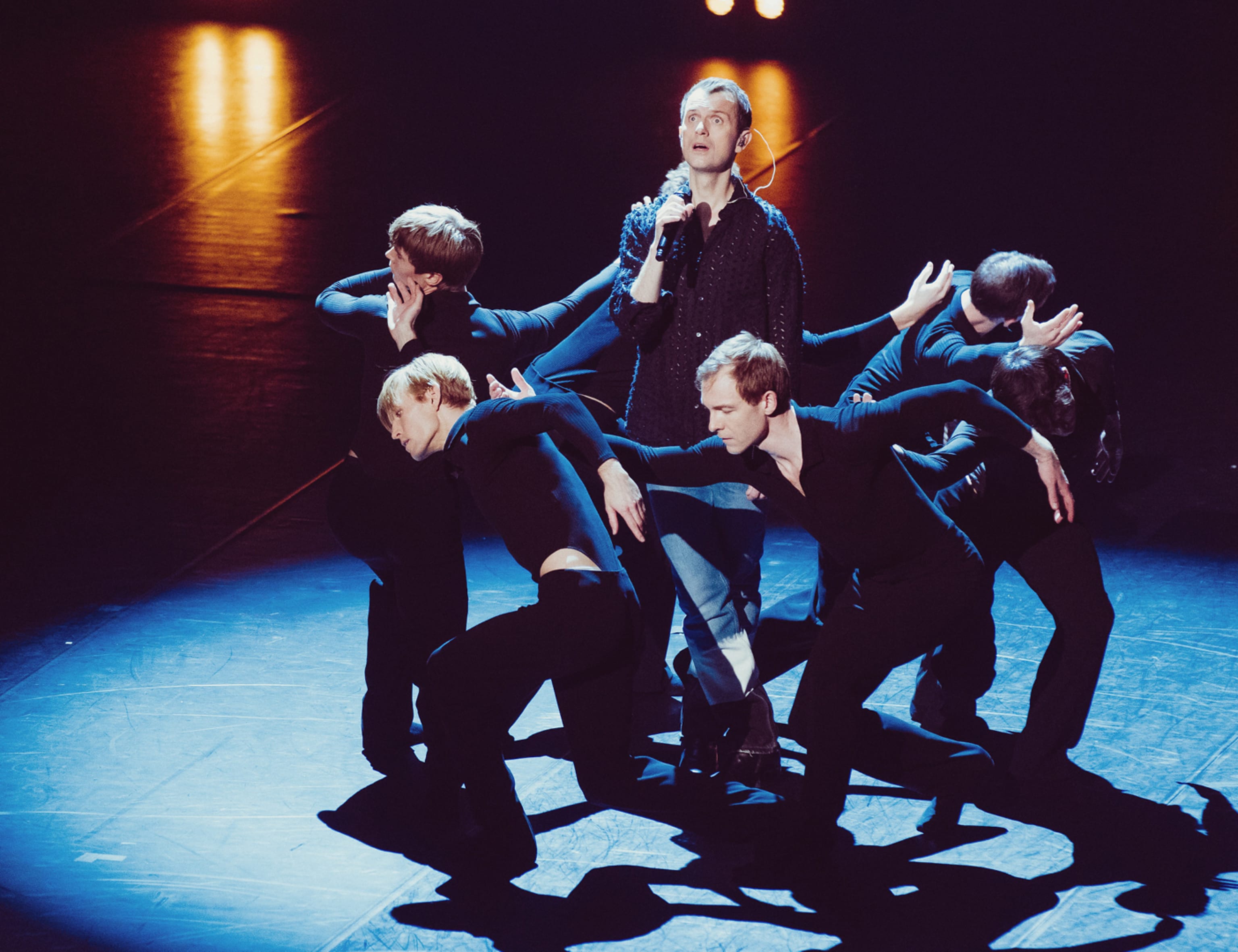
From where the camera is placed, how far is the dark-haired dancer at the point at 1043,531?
130 inches

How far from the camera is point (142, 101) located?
428 inches

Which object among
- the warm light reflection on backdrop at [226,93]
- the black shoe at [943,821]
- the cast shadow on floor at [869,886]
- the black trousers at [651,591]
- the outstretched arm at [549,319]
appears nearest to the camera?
the cast shadow on floor at [869,886]

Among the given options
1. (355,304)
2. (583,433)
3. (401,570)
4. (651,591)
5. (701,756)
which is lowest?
(701,756)

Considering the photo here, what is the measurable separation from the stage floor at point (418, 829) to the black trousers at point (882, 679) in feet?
0.74

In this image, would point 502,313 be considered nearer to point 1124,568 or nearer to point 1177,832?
point 1177,832

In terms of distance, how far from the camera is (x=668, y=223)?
332cm

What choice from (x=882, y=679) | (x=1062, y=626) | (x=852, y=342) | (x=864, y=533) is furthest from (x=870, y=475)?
(x=852, y=342)

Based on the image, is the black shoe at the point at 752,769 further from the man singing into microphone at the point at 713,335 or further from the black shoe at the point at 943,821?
the black shoe at the point at 943,821

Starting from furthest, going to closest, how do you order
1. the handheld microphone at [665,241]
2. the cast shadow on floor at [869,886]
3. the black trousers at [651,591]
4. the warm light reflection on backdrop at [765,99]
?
the warm light reflection on backdrop at [765,99] → the black trousers at [651,591] → the handheld microphone at [665,241] → the cast shadow on floor at [869,886]

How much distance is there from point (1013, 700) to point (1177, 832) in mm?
764

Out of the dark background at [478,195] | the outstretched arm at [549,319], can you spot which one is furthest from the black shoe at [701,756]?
the dark background at [478,195]

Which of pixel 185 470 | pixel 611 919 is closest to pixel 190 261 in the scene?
pixel 185 470

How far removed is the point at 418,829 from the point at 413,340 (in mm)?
1209

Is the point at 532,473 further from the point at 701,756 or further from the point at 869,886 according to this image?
the point at 869,886
